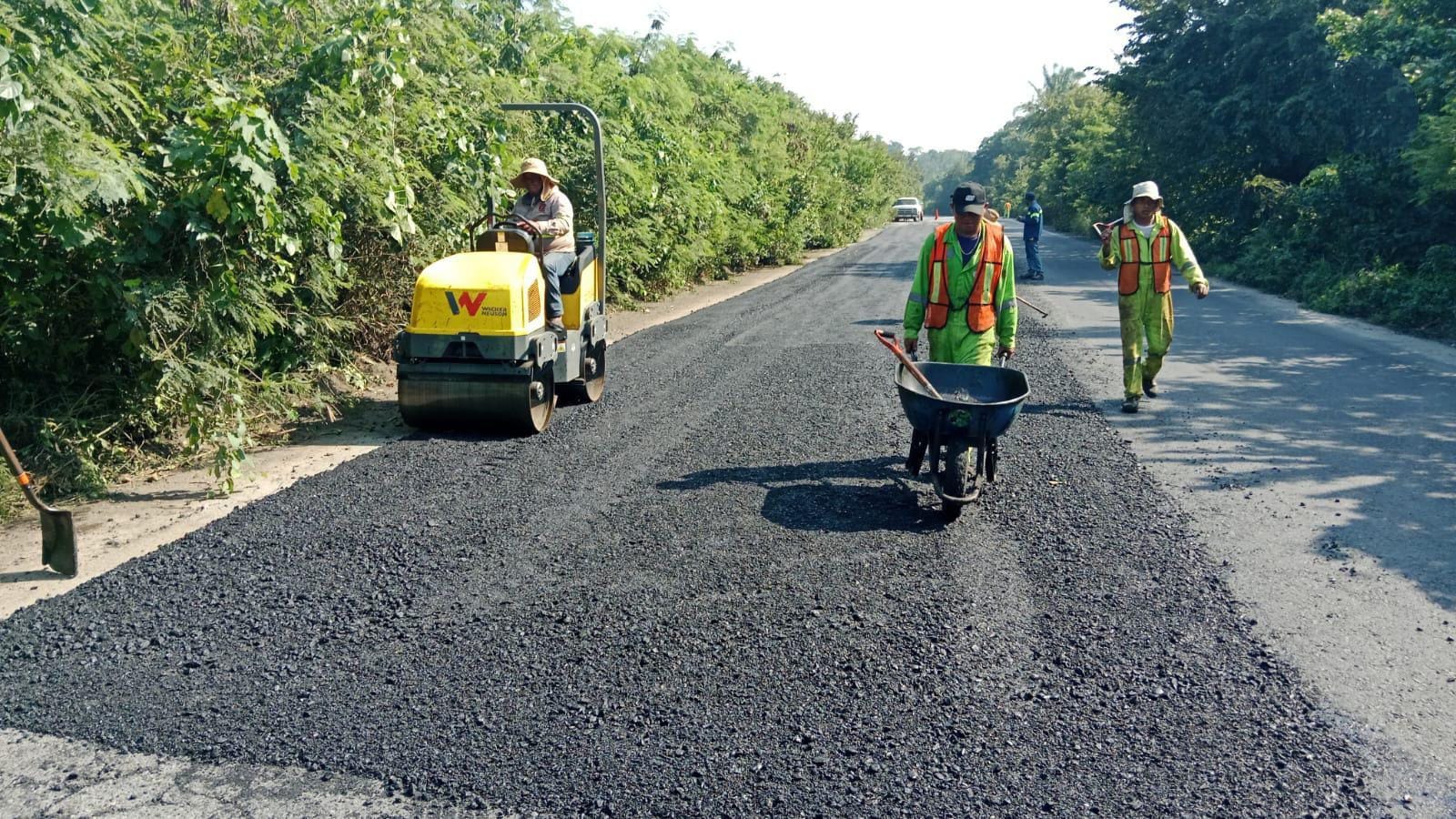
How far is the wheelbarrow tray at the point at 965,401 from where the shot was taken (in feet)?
19.2

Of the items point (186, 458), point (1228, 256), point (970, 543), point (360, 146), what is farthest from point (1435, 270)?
point (186, 458)

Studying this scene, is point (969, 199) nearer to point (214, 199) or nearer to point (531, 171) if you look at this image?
point (531, 171)

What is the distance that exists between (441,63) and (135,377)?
15.9ft

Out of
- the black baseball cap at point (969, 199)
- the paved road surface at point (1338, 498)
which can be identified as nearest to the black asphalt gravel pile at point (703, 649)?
the paved road surface at point (1338, 498)

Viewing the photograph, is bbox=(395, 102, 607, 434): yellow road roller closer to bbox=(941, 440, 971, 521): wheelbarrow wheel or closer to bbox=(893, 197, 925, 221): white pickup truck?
bbox=(941, 440, 971, 521): wheelbarrow wheel

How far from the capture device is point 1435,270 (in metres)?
15.8

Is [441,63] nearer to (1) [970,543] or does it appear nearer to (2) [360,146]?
(2) [360,146]

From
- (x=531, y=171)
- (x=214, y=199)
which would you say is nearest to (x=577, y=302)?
(x=531, y=171)

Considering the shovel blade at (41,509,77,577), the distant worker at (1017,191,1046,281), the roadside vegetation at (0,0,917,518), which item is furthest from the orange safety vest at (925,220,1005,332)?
the distant worker at (1017,191,1046,281)

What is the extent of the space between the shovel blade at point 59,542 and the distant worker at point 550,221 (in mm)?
3925

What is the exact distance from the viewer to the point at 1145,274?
909 cm

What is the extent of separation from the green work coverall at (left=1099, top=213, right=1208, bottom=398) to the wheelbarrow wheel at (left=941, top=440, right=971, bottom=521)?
3661 millimetres

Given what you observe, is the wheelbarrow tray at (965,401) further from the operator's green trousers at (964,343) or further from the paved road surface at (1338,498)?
the paved road surface at (1338,498)

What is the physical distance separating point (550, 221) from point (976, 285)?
12.3 feet
